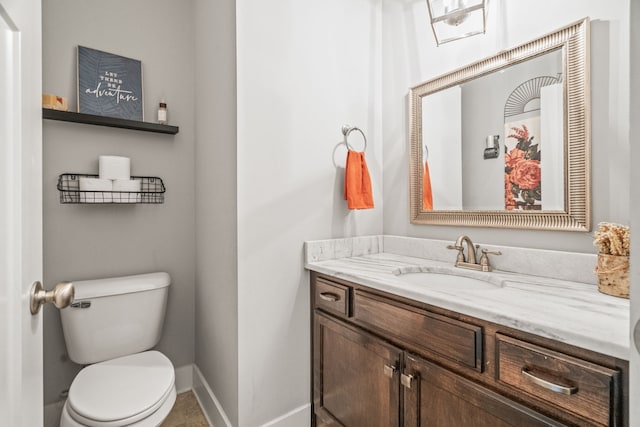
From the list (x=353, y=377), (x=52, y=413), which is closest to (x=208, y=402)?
(x=52, y=413)

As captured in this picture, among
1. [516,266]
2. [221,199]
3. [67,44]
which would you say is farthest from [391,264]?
[67,44]

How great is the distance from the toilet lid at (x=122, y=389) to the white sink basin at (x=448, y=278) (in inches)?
42.0

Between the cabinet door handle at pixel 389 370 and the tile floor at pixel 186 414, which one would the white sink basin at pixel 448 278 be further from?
the tile floor at pixel 186 414

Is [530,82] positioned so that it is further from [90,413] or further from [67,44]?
[67,44]

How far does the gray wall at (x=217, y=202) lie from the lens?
1.41m

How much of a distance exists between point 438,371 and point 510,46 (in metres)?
1.33

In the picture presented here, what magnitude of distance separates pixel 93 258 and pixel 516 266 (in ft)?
6.74

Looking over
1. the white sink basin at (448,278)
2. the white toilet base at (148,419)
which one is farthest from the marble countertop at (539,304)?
the white toilet base at (148,419)

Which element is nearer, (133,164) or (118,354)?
(118,354)

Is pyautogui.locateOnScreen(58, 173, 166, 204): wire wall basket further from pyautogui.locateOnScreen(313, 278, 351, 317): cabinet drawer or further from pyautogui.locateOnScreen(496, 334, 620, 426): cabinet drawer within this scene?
pyautogui.locateOnScreen(496, 334, 620, 426): cabinet drawer

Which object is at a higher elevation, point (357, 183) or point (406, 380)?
point (357, 183)

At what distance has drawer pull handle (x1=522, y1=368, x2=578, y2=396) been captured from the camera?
2.28 ft

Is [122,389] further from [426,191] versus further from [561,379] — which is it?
[426,191]

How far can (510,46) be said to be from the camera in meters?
1.33
